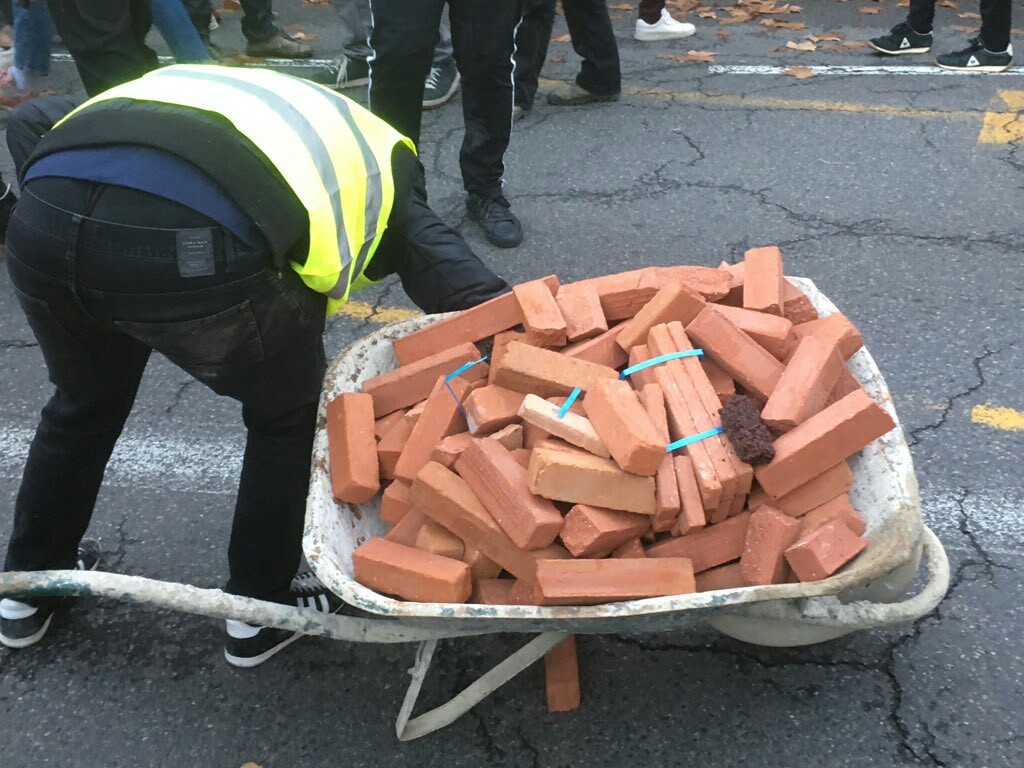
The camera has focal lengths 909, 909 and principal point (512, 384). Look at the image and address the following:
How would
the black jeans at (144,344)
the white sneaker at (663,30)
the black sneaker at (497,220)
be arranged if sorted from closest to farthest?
the black jeans at (144,344)
the black sneaker at (497,220)
the white sneaker at (663,30)

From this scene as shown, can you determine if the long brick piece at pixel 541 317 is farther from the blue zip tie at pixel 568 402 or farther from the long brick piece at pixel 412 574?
the long brick piece at pixel 412 574

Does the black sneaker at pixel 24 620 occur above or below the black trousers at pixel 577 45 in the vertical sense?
below

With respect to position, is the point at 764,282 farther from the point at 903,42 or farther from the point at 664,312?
the point at 903,42

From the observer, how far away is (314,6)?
8305 mm

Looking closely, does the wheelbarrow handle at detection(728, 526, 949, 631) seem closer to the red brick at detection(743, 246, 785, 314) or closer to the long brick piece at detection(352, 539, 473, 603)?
the long brick piece at detection(352, 539, 473, 603)

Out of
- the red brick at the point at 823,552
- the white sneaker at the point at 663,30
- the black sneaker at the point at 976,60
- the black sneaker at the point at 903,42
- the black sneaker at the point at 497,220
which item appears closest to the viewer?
the red brick at the point at 823,552

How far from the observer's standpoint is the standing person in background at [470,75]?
12.9ft

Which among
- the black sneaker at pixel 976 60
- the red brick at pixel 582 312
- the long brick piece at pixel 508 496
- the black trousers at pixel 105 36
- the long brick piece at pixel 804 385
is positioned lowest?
the black sneaker at pixel 976 60

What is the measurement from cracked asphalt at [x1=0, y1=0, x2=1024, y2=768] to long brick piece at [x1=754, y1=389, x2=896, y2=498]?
2.21 ft

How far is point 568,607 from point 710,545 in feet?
1.42

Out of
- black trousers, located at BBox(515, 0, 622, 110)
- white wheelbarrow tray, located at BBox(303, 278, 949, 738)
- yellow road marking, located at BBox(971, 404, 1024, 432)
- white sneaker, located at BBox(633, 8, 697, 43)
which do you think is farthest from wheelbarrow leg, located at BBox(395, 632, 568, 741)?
white sneaker, located at BBox(633, 8, 697, 43)

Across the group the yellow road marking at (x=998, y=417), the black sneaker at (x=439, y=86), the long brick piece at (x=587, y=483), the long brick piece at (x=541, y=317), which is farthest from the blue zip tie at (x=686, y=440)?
the black sneaker at (x=439, y=86)

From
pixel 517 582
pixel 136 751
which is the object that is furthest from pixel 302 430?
pixel 136 751

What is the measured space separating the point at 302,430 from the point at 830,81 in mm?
5275
